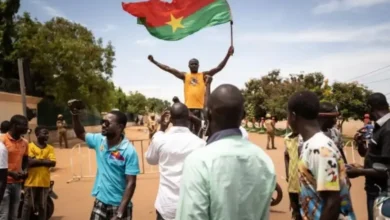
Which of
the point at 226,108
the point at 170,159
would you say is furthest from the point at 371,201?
the point at 226,108

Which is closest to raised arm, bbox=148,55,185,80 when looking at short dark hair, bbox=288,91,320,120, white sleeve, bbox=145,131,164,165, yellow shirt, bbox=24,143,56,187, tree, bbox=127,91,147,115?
yellow shirt, bbox=24,143,56,187

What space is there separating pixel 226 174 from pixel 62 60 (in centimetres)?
2270

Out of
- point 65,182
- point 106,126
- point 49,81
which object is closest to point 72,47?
point 49,81

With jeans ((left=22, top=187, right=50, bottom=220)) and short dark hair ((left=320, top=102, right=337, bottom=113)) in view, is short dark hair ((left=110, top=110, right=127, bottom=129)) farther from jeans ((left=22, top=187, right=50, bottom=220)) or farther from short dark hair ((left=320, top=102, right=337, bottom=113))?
jeans ((left=22, top=187, right=50, bottom=220))

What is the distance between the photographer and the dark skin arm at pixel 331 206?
2256mm

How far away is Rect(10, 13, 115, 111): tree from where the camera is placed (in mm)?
22656

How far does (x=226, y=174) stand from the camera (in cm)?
176

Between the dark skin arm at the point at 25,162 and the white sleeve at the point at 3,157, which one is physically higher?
the white sleeve at the point at 3,157

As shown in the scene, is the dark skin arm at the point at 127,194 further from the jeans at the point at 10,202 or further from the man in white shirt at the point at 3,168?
the jeans at the point at 10,202

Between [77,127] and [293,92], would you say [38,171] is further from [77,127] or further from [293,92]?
[293,92]

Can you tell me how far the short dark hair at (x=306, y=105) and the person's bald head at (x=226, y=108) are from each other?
0.73 m

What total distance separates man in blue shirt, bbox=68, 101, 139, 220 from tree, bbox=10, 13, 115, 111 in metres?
20.1

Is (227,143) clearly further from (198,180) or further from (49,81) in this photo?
(49,81)

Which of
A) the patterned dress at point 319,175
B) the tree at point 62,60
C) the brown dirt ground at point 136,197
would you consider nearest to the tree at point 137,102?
the tree at point 62,60
